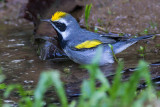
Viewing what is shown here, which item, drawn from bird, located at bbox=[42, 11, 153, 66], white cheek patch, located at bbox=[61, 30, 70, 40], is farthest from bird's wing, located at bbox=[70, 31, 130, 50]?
white cheek patch, located at bbox=[61, 30, 70, 40]

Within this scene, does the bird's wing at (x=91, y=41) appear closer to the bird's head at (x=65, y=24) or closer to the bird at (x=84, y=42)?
the bird at (x=84, y=42)

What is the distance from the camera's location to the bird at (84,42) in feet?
15.1

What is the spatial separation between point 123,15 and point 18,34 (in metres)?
2.44

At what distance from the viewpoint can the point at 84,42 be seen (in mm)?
4629

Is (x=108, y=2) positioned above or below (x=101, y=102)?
above

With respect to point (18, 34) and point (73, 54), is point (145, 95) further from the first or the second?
point (18, 34)

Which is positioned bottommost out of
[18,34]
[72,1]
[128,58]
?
[128,58]

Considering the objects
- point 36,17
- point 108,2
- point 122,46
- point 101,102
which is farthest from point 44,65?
point 108,2

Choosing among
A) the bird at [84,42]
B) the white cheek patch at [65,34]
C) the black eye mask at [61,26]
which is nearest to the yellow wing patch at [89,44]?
the bird at [84,42]

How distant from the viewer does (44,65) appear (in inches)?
197

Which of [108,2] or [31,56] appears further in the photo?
[108,2]

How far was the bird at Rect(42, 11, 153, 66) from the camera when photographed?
460 centimetres

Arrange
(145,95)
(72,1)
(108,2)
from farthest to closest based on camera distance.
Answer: (108,2) < (72,1) < (145,95)

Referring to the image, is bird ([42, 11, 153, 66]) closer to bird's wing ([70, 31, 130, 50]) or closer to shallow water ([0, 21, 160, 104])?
bird's wing ([70, 31, 130, 50])
